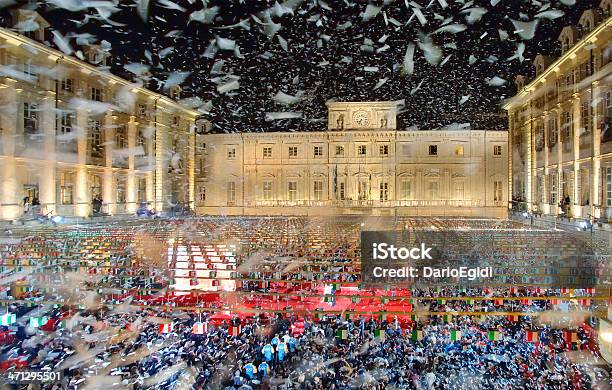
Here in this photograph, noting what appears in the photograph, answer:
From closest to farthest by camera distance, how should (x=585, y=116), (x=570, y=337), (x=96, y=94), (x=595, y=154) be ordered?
(x=570, y=337) < (x=595, y=154) < (x=585, y=116) < (x=96, y=94)

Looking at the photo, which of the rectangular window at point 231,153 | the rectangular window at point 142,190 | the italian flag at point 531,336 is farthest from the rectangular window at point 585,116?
the rectangular window at point 142,190

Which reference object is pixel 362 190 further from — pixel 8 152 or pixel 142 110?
pixel 8 152

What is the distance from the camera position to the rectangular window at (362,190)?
592 cm

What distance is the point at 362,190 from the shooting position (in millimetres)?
6000

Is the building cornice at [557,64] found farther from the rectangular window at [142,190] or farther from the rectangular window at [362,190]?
the rectangular window at [142,190]

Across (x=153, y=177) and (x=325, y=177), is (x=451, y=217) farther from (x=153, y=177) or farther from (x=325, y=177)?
(x=153, y=177)

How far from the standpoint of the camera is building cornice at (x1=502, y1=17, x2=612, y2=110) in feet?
15.8

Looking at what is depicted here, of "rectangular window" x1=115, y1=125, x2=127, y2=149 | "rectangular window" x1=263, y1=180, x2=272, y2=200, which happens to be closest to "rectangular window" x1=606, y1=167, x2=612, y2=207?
"rectangular window" x1=263, y1=180, x2=272, y2=200

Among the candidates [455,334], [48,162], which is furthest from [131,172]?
[455,334]

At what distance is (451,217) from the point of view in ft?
18.0

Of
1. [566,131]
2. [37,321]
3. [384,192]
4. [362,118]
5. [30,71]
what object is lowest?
[37,321]

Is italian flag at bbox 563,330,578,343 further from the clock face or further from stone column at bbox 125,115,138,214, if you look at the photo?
stone column at bbox 125,115,138,214

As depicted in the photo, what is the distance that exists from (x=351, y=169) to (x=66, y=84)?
4.43 meters

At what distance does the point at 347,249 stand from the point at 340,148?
5.44 ft
